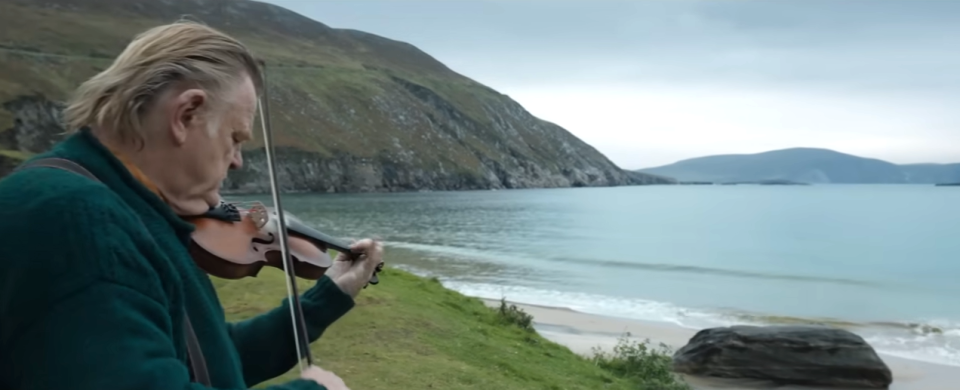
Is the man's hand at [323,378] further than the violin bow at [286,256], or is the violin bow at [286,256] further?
the violin bow at [286,256]

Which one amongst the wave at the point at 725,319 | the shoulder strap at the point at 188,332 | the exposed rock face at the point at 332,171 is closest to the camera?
the shoulder strap at the point at 188,332

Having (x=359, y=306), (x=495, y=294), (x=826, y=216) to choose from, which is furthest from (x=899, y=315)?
(x=826, y=216)

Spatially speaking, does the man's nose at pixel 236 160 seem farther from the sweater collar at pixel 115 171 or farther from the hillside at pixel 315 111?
the hillside at pixel 315 111

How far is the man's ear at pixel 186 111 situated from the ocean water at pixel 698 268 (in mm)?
22785

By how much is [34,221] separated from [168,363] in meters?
0.34

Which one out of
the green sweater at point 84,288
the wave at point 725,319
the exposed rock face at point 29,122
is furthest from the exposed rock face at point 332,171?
the green sweater at point 84,288

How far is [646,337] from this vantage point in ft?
75.2

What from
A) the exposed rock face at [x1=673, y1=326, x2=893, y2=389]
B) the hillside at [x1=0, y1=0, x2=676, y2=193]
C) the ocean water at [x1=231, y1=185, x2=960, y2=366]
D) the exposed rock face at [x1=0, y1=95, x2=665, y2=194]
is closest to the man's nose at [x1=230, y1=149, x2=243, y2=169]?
the exposed rock face at [x1=673, y1=326, x2=893, y2=389]

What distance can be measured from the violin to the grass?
12.8 ft

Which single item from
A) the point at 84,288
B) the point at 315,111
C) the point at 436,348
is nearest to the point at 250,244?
the point at 84,288

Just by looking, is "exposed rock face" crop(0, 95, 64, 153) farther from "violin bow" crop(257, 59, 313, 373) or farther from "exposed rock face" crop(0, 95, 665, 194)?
"violin bow" crop(257, 59, 313, 373)

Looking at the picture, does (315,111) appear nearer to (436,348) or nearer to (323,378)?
(436,348)

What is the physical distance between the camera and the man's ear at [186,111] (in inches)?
69.9

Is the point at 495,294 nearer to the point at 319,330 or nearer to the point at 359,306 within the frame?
the point at 359,306
